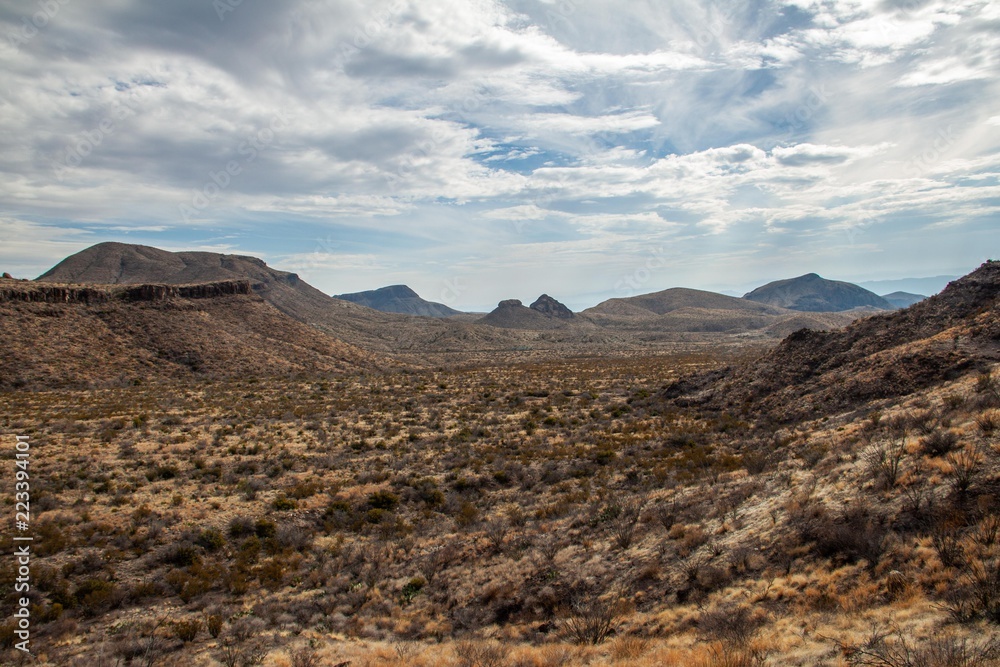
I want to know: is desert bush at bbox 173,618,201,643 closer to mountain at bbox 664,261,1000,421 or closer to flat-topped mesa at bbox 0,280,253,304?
mountain at bbox 664,261,1000,421

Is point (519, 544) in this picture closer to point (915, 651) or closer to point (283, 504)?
point (283, 504)

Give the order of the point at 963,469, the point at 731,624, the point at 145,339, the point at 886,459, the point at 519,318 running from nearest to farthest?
the point at 731,624
the point at 963,469
the point at 886,459
the point at 145,339
the point at 519,318

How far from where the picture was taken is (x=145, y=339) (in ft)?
154

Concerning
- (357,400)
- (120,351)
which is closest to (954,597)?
(357,400)

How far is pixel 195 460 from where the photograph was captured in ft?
60.4

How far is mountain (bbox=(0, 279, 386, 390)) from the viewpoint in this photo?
1481 inches

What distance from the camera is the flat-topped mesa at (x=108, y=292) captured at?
4372cm

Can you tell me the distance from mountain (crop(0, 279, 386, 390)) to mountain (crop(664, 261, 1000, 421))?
4352 cm

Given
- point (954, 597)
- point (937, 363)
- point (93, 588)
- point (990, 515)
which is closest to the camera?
point (954, 597)

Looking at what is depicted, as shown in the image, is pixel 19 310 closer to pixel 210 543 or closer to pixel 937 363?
pixel 210 543

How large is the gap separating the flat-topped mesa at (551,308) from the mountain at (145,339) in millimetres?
129564

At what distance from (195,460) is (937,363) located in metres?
27.9

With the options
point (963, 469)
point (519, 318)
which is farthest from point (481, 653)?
point (519, 318)

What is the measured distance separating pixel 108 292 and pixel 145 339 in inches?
401
